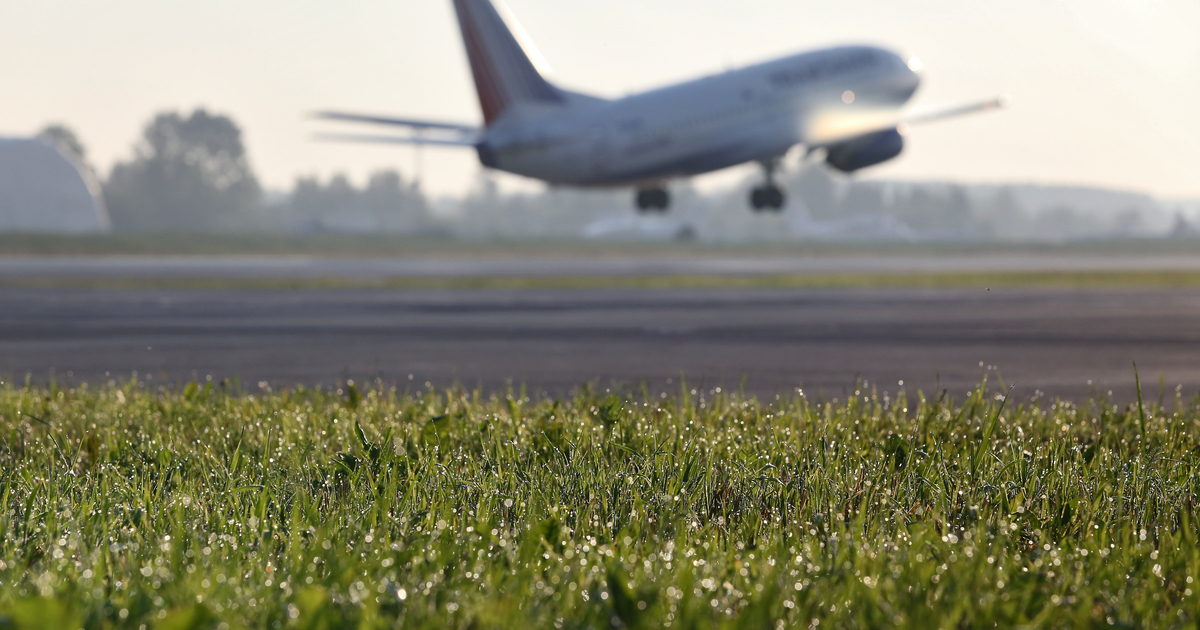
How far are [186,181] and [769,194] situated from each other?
456 ft

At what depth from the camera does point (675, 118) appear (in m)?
37.4

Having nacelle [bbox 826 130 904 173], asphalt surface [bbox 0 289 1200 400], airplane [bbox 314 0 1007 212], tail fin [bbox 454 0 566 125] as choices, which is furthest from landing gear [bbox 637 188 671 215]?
asphalt surface [bbox 0 289 1200 400]

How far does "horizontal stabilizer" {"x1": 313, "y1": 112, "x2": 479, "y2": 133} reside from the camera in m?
31.9

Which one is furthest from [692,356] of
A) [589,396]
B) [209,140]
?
[209,140]

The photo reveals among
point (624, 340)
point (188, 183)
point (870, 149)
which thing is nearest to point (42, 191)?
point (188, 183)

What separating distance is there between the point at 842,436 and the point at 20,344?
36.4 feet

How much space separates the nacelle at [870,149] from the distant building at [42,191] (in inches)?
3867

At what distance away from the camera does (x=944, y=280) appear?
29531 mm

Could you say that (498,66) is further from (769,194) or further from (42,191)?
(42,191)

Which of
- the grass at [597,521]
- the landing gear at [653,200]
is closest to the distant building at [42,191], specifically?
the landing gear at [653,200]

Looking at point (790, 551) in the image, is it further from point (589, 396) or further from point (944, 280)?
point (944, 280)

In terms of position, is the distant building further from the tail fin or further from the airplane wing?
the airplane wing

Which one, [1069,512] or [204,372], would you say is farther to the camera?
[204,372]

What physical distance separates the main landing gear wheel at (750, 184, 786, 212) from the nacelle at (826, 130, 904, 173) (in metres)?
2.40
